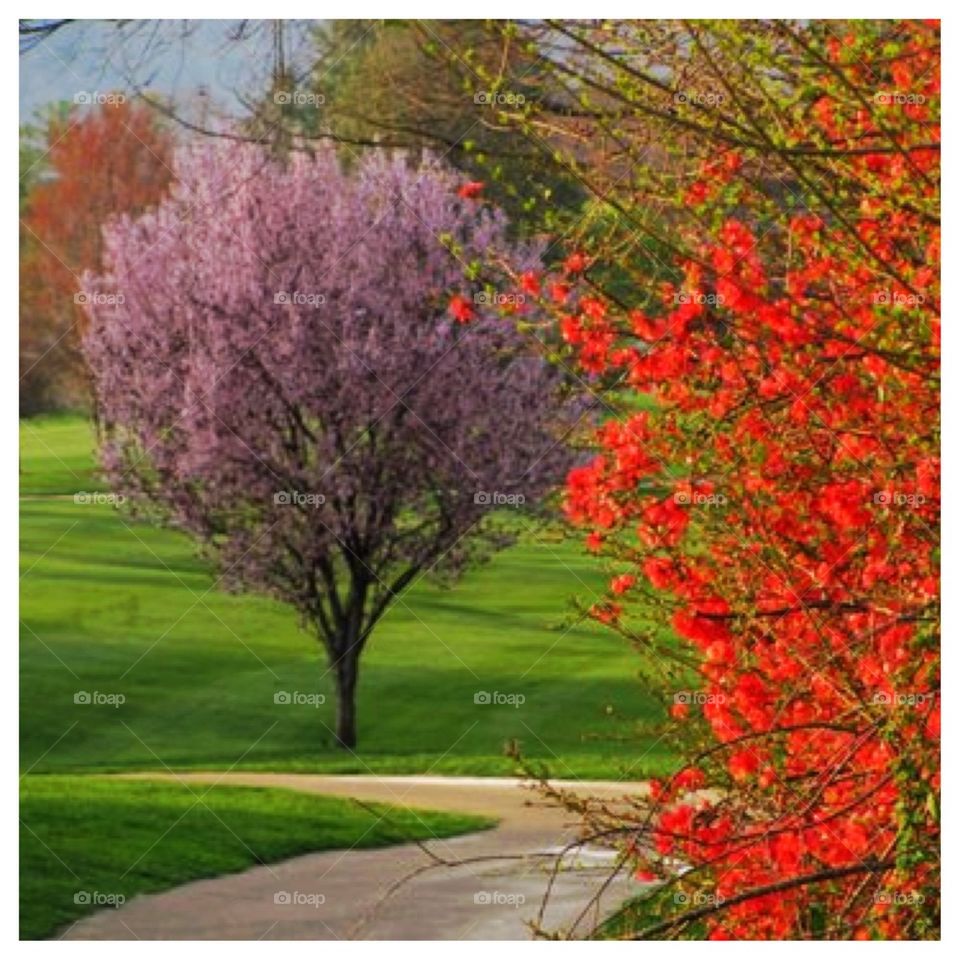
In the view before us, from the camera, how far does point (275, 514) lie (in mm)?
12086

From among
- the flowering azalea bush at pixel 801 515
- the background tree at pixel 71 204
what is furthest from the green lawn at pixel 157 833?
the flowering azalea bush at pixel 801 515

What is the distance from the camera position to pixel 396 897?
887 cm

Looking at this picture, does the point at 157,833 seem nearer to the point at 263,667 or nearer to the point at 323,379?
the point at 323,379

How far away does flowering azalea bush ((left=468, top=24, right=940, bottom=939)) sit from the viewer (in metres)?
5.32

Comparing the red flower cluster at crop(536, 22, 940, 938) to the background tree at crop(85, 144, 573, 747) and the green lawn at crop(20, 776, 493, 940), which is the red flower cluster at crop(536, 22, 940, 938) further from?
the background tree at crop(85, 144, 573, 747)

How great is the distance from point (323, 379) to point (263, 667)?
8.10ft

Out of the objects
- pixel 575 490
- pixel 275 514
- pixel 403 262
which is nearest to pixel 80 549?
pixel 275 514

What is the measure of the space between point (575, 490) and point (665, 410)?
1.23 ft

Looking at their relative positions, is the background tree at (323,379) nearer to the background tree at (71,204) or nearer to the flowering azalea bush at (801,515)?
the background tree at (71,204)

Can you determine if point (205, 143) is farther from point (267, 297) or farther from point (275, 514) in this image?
point (275, 514)

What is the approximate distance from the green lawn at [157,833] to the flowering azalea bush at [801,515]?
8.51 ft

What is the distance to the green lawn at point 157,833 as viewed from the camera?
27.5 ft

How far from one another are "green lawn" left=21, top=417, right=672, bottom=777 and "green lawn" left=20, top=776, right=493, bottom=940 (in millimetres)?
1221
